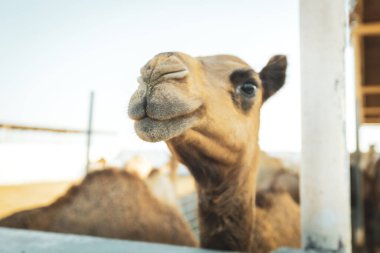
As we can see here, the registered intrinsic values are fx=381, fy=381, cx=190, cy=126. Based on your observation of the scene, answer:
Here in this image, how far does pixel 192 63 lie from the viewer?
1.87 meters

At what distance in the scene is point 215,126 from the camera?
6.52ft

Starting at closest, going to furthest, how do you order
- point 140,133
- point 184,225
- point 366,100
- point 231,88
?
point 140,133 → point 231,88 → point 184,225 → point 366,100

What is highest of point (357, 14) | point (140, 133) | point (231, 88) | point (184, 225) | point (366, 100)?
point (357, 14)

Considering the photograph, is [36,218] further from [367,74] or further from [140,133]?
[367,74]

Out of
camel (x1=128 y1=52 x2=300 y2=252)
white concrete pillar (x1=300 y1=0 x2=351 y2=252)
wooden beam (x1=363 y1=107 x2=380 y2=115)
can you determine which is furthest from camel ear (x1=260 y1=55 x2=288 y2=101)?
wooden beam (x1=363 y1=107 x2=380 y2=115)

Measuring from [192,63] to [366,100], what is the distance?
28.8 ft

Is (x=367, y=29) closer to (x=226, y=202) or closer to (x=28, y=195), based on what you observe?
(x=226, y=202)

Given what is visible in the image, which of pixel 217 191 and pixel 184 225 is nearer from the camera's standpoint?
pixel 217 191

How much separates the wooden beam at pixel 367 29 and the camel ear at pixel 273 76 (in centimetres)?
385

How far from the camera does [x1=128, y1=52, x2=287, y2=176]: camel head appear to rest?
5.08ft

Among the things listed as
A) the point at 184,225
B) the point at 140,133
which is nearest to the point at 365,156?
the point at 184,225

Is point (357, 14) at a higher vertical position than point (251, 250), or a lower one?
higher

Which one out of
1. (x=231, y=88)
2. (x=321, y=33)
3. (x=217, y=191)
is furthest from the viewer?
(x=217, y=191)

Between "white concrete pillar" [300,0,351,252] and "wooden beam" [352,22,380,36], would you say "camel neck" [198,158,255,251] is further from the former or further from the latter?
"wooden beam" [352,22,380,36]
